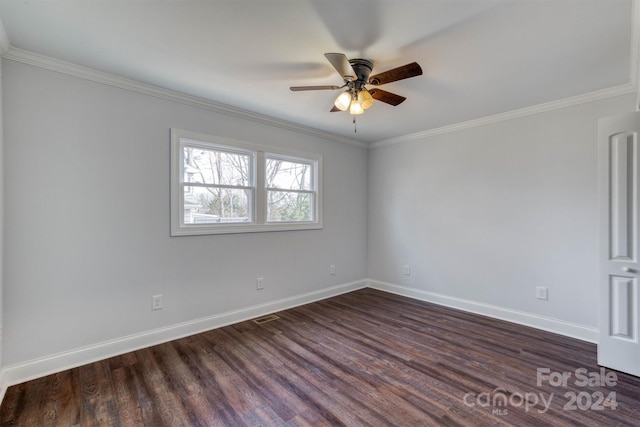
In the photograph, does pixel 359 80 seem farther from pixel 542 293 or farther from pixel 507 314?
pixel 507 314

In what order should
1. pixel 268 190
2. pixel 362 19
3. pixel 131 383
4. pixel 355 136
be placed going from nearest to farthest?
pixel 362 19, pixel 131 383, pixel 268 190, pixel 355 136

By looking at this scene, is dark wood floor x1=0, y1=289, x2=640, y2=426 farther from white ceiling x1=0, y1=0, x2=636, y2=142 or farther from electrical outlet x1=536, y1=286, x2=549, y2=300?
white ceiling x1=0, y1=0, x2=636, y2=142

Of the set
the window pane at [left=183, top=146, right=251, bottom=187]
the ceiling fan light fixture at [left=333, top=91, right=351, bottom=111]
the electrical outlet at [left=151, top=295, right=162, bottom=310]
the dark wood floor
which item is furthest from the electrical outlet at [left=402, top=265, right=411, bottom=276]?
the electrical outlet at [left=151, top=295, right=162, bottom=310]

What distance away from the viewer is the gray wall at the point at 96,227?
2.19 metres

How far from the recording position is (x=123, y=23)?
1.84 metres

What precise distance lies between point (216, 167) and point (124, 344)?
6.33 feet

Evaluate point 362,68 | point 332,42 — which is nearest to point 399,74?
point 362,68

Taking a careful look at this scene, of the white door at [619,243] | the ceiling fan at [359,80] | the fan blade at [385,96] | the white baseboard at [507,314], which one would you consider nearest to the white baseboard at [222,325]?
the white baseboard at [507,314]

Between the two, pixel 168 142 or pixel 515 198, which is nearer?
pixel 168 142

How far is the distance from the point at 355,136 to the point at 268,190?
1714 mm

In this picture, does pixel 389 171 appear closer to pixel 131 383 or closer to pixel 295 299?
pixel 295 299

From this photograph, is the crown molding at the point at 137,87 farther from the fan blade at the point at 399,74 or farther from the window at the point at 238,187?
the fan blade at the point at 399,74

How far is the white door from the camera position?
2.26 meters

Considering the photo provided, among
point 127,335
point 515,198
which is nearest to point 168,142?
point 127,335
